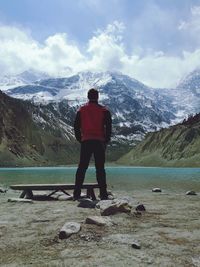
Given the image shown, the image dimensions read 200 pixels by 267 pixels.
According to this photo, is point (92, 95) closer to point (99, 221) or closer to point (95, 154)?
point (95, 154)

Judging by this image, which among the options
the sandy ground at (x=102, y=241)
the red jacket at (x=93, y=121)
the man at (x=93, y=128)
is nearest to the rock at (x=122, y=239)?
the sandy ground at (x=102, y=241)

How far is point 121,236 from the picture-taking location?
9500 mm

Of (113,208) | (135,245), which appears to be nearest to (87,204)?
(113,208)

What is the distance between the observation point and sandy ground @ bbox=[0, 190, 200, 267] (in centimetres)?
778

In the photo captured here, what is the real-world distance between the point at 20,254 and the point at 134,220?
4206 millimetres

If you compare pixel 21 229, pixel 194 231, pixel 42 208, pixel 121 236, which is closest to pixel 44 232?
pixel 21 229

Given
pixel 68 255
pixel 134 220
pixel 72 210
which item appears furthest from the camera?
pixel 72 210

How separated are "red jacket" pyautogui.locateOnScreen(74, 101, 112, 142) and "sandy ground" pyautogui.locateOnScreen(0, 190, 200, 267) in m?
3.19

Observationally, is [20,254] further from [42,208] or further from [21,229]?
[42,208]

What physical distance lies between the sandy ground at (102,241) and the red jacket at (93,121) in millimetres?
3187

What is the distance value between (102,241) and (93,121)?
22.1 feet

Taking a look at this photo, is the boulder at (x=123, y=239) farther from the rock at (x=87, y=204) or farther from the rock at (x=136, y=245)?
the rock at (x=87, y=204)

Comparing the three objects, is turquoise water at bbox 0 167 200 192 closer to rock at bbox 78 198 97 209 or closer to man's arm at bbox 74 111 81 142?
man's arm at bbox 74 111 81 142

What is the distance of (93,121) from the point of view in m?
15.3
